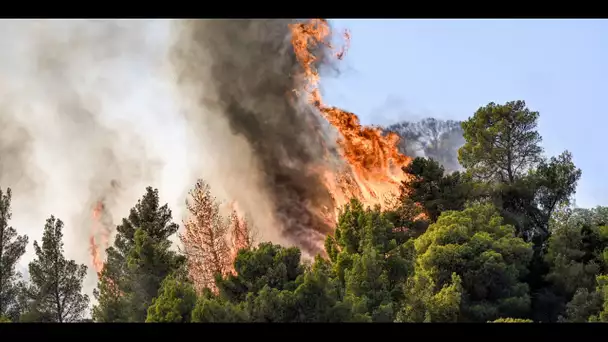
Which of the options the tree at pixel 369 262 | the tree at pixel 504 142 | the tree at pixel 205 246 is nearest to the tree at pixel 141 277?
the tree at pixel 205 246

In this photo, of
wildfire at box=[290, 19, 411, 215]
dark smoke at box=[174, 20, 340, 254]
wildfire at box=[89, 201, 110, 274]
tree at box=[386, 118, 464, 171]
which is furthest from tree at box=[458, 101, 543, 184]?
wildfire at box=[89, 201, 110, 274]

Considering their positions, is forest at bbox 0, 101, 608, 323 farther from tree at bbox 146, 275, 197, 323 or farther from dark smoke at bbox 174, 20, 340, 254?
dark smoke at bbox 174, 20, 340, 254

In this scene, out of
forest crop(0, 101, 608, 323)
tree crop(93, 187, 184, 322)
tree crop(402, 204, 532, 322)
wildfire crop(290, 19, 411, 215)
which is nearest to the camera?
forest crop(0, 101, 608, 323)

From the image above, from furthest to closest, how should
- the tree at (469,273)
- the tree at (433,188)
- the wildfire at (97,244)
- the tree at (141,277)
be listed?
the wildfire at (97,244), the tree at (433,188), the tree at (469,273), the tree at (141,277)

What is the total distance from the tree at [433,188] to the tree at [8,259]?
23.8ft

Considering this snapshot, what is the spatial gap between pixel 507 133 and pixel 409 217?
3.25 metres

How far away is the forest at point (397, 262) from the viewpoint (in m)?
7.69

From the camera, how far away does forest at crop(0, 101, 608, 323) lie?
7.69 meters

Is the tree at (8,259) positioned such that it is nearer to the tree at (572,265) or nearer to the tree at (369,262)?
the tree at (369,262)

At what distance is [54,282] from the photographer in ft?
33.3

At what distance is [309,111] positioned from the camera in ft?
62.8

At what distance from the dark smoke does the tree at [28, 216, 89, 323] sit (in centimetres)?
899
